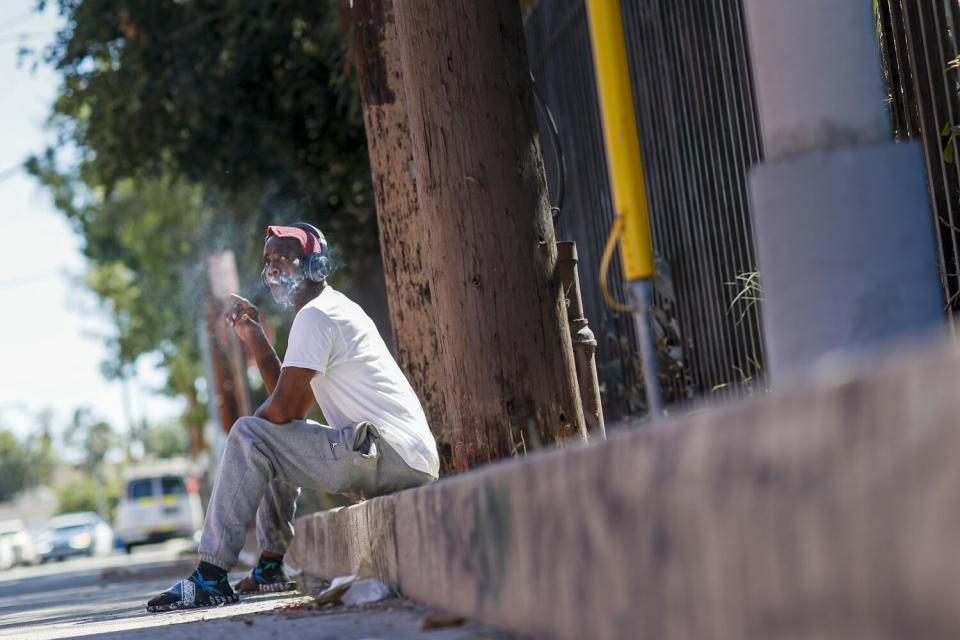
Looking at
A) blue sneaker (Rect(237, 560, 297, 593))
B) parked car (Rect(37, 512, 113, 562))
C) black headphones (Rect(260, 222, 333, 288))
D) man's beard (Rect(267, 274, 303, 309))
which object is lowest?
parked car (Rect(37, 512, 113, 562))

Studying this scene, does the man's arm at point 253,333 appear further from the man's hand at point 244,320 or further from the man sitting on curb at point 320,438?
the man sitting on curb at point 320,438

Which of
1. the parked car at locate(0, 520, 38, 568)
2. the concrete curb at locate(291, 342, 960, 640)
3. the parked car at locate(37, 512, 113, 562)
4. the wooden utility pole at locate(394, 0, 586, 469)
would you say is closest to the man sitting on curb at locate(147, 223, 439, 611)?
the wooden utility pole at locate(394, 0, 586, 469)

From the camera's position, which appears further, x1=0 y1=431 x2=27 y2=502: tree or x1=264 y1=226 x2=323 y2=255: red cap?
x1=0 y1=431 x2=27 y2=502: tree

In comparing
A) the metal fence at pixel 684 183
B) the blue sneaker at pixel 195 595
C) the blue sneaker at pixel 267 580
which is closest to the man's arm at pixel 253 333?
the blue sneaker at pixel 267 580

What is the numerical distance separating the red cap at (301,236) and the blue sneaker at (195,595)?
4.58 ft

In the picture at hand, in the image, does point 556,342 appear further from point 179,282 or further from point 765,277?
point 179,282

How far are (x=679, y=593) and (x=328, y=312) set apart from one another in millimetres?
3421

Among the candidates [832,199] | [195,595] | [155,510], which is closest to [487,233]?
[195,595]

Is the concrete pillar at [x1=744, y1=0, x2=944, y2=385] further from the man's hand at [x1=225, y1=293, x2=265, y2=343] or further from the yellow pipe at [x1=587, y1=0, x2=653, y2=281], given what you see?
the man's hand at [x1=225, y1=293, x2=265, y2=343]

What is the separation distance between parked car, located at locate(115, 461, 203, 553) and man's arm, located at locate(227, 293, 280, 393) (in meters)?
30.8

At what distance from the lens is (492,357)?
15.4 feet

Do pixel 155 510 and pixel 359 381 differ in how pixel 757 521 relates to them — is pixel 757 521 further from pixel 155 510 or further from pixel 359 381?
pixel 155 510

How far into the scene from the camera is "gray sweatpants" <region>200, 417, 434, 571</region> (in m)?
5.35

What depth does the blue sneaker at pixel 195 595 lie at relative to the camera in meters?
5.31
